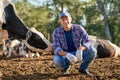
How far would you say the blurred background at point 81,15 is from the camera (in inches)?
1218

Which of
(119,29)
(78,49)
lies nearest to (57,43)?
(78,49)

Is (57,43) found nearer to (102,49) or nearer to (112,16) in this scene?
(102,49)

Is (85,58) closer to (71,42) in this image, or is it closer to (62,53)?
(71,42)

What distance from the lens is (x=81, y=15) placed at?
38.2 m

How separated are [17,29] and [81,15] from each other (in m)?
27.7

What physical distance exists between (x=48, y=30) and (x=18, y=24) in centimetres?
2585

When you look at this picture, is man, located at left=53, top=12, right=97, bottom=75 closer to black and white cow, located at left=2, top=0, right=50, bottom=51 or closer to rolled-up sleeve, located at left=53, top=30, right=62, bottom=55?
rolled-up sleeve, located at left=53, top=30, right=62, bottom=55

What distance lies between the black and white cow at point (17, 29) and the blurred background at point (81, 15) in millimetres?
17532

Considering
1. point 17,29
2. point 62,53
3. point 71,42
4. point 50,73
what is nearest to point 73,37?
point 71,42

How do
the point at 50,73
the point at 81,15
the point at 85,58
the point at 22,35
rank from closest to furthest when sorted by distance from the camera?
the point at 85,58 < the point at 50,73 < the point at 22,35 < the point at 81,15

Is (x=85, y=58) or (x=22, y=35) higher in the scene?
(x=85, y=58)

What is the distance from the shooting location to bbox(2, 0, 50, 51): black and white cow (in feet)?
34.8

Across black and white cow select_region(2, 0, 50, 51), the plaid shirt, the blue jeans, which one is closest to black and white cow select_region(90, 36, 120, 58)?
black and white cow select_region(2, 0, 50, 51)

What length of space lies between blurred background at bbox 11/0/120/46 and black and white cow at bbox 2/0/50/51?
17532 mm
